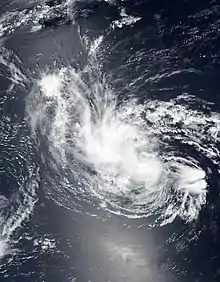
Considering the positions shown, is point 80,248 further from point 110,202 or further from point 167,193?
point 167,193

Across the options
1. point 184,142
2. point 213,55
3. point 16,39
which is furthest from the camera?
point 16,39

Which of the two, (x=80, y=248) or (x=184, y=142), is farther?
(x=184, y=142)

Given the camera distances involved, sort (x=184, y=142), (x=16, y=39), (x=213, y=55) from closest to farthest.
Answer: (x=184, y=142) < (x=213, y=55) < (x=16, y=39)

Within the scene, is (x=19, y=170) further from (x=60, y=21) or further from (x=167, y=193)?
(x=60, y=21)

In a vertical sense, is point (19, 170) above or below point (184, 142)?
below

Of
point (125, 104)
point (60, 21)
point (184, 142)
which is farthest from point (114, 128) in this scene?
point (60, 21)

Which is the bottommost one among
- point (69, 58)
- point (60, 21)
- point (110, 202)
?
point (110, 202)
